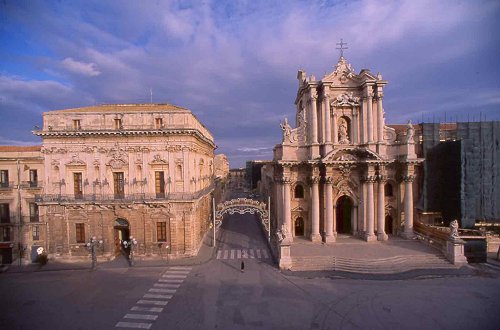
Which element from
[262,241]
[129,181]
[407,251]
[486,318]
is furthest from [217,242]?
[486,318]

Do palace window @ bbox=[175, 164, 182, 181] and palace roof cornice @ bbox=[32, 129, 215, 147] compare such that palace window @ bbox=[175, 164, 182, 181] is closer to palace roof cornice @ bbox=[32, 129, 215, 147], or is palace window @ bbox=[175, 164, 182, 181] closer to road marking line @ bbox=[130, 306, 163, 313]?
palace roof cornice @ bbox=[32, 129, 215, 147]

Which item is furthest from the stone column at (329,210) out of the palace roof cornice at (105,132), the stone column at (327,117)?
the palace roof cornice at (105,132)

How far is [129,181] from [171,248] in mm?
6789

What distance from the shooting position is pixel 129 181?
985 inches

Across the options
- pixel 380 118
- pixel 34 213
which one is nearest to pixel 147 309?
pixel 34 213

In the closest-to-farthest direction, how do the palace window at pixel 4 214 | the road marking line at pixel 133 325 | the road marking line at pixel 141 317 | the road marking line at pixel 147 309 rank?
the road marking line at pixel 133 325, the road marking line at pixel 141 317, the road marking line at pixel 147 309, the palace window at pixel 4 214

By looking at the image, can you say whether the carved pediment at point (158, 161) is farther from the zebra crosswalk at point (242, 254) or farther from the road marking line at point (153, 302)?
the road marking line at point (153, 302)

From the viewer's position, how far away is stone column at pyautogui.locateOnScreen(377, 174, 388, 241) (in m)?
27.5

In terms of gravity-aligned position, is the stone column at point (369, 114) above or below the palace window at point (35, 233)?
above

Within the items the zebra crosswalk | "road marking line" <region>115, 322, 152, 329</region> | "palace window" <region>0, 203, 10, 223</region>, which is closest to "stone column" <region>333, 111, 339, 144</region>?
the zebra crosswalk

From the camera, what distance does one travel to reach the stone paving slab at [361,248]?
23516 millimetres

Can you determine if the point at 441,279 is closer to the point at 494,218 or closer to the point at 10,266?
the point at 494,218

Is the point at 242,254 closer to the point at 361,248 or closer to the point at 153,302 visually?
the point at 153,302

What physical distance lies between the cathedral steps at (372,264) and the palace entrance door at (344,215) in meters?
8.27
